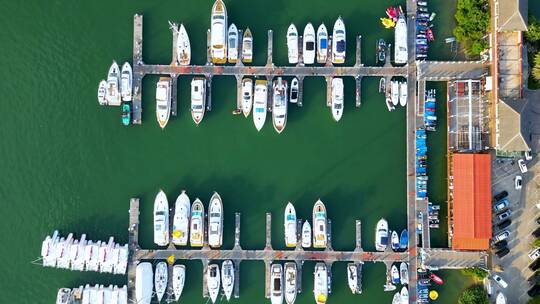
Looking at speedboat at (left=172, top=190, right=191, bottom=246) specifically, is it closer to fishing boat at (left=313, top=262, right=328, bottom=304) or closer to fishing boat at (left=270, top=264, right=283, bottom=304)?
fishing boat at (left=270, top=264, right=283, bottom=304)

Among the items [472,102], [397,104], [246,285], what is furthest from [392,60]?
[246,285]

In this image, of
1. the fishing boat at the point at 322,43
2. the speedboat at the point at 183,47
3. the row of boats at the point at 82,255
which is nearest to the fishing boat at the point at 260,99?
the fishing boat at the point at 322,43

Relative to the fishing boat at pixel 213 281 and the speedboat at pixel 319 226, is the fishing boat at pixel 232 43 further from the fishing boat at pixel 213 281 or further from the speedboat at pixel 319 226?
the fishing boat at pixel 213 281

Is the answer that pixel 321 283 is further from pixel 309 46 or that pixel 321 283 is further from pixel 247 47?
pixel 247 47

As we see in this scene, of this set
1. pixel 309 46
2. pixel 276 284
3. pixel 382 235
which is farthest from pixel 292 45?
pixel 276 284

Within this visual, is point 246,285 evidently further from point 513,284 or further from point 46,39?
point 46,39
